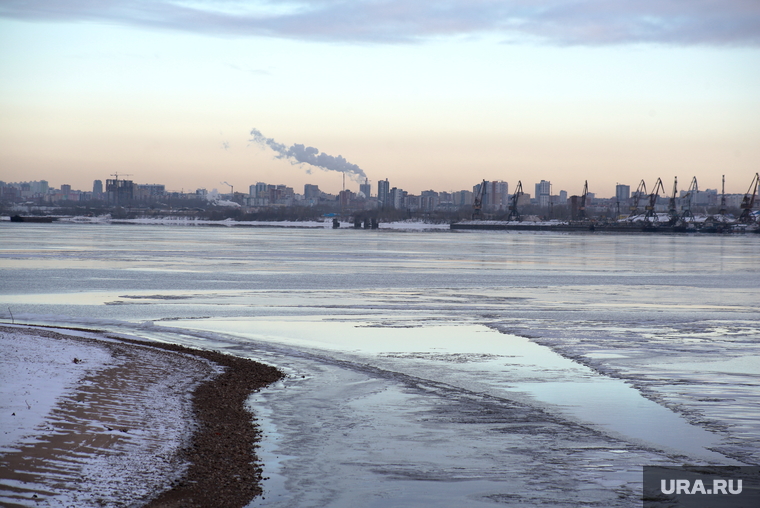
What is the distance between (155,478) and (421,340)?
1068 centimetres

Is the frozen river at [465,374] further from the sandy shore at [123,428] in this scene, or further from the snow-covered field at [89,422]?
the snow-covered field at [89,422]

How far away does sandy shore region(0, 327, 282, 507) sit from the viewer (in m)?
7.08

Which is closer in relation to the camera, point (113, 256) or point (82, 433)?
point (82, 433)

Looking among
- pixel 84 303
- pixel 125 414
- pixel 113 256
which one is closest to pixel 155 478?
pixel 125 414

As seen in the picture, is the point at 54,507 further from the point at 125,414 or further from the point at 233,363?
the point at 233,363

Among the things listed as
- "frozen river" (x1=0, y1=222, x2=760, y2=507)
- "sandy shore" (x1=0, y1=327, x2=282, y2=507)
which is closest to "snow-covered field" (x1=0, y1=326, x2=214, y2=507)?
"sandy shore" (x1=0, y1=327, x2=282, y2=507)

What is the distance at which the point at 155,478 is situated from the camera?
7492 millimetres

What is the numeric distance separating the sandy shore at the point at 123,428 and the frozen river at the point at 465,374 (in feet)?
1.74

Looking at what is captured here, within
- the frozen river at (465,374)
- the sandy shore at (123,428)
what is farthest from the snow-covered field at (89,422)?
the frozen river at (465,374)

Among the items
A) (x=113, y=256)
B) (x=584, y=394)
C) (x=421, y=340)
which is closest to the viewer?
(x=584, y=394)

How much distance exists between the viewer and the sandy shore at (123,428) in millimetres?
7078

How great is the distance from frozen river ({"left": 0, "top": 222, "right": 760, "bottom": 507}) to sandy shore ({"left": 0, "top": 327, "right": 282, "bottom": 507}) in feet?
1.74

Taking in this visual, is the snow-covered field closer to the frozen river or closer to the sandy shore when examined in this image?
the sandy shore

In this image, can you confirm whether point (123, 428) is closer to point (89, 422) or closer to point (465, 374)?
point (89, 422)
